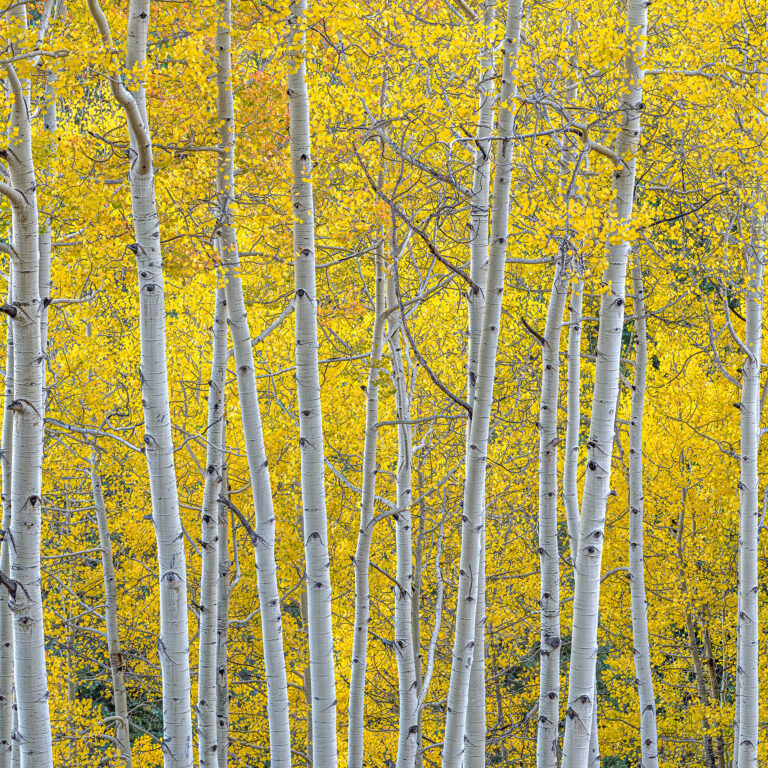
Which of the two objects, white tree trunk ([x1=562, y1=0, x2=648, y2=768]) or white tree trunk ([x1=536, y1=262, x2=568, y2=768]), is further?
Result: white tree trunk ([x1=536, y1=262, x2=568, y2=768])

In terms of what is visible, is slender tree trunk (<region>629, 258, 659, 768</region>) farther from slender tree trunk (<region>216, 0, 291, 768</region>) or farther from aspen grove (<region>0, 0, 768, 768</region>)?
slender tree trunk (<region>216, 0, 291, 768</region>)

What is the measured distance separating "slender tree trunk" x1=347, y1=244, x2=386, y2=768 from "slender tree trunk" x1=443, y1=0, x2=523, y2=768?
6.51ft

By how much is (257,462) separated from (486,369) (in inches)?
62.6

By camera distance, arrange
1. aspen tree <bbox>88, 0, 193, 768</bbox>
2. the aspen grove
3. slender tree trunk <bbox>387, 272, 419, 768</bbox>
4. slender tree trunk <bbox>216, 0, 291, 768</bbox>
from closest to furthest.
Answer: aspen tree <bbox>88, 0, 193, 768</bbox>
the aspen grove
slender tree trunk <bbox>216, 0, 291, 768</bbox>
slender tree trunk <bbox>387, 272, 419, 768</bbox>

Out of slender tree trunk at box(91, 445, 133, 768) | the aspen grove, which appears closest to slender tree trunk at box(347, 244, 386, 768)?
the aspen grove

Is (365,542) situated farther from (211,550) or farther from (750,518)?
(750,518)

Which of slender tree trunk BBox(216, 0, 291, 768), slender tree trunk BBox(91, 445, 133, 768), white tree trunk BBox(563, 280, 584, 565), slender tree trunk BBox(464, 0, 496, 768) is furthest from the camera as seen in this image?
slender tree trunk BBox(91, 445, 133, 768)

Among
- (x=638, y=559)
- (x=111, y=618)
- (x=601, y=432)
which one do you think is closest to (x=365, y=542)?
(x=601, y=432)

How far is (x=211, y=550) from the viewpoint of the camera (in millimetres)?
6586

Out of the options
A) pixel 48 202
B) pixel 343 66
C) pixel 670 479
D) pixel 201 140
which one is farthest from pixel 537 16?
pixel 670 479

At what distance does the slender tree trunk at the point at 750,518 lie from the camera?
734 cm

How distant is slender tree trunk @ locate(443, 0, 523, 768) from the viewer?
4.67m

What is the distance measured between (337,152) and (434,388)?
369 centimetres

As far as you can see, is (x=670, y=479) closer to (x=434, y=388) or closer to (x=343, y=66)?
(x=434, y=388)
